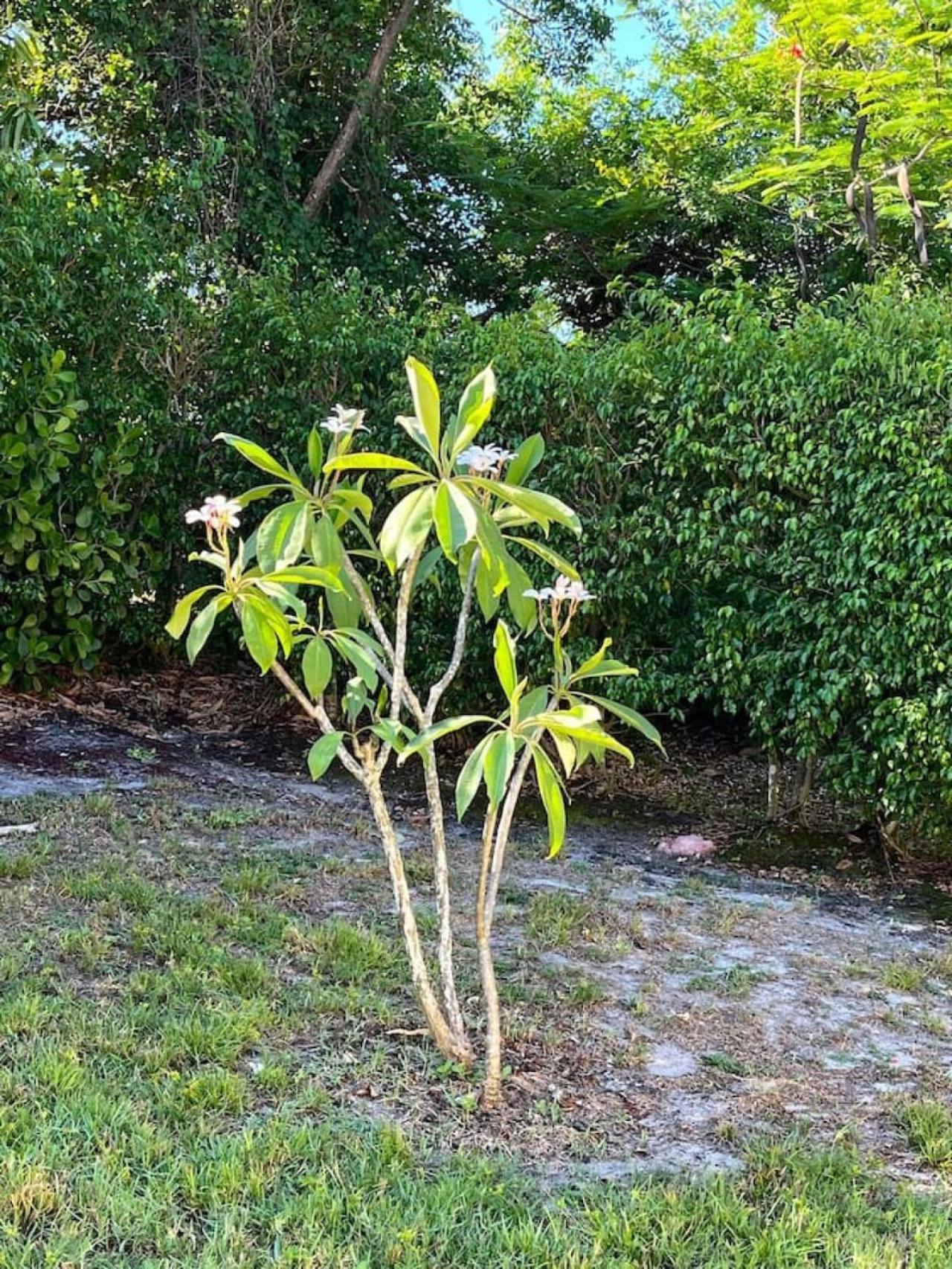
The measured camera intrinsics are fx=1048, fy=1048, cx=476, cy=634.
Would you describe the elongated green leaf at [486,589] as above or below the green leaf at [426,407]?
below

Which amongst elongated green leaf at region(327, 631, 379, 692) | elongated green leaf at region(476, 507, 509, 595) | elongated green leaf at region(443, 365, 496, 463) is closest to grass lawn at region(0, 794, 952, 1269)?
elongated green leaf at region(327, 631, 379, 692)

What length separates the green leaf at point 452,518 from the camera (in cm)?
182

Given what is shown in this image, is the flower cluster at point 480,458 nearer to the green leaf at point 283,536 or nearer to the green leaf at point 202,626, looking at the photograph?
the green leaf at point 283,536

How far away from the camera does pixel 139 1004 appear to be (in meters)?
2.44

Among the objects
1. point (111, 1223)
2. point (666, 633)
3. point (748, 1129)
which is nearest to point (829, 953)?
point (748, 1129)

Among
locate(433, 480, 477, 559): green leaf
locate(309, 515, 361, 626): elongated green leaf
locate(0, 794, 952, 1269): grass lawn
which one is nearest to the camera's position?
locate(0, 794, 952, 1269): grass lawn

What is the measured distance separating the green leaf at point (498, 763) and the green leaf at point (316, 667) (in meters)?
0.37

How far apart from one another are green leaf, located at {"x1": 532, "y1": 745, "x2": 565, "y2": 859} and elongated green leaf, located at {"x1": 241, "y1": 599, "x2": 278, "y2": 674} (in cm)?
53

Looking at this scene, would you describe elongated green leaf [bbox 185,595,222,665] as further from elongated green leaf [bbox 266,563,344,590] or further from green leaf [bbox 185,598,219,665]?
elongated green leaf [bbox 266,563,344,590]

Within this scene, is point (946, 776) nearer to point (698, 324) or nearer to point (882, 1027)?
point (882, 1027)

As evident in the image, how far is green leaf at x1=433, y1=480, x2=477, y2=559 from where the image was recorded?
5.98ft

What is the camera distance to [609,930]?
3223 millimetres

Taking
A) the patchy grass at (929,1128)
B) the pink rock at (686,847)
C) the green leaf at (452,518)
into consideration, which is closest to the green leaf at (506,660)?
the green leaf at (452,518)

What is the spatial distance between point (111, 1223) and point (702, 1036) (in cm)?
140
